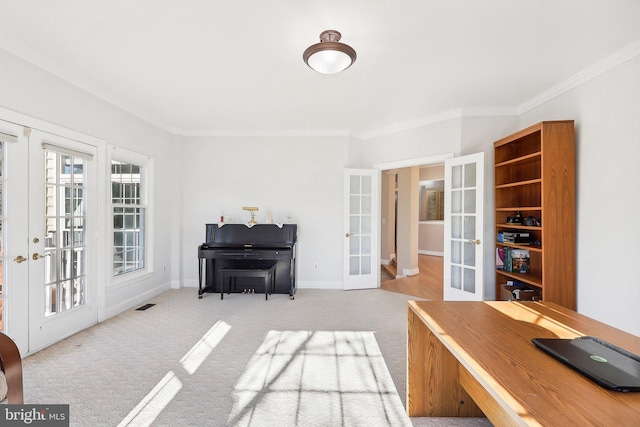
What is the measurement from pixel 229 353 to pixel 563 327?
96.5 inches

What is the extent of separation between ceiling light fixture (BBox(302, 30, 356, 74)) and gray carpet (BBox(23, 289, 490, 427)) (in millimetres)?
2539

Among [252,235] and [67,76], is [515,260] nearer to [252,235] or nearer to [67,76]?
[252,235]

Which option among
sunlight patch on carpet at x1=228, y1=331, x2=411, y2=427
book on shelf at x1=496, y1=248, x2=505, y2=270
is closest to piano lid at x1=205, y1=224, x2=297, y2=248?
sunlight patch on carpet at x1=228, y1=331, x2=411, y2=427

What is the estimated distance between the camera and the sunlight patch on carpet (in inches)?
71.3

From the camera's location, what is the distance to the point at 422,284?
5.33 metres

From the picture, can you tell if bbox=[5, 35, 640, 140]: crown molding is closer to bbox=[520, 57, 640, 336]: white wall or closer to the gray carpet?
bbox=[520, 57, 640, 336]: white wall

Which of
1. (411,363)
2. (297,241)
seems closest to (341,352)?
(411,363)

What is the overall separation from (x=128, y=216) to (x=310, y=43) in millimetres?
3316

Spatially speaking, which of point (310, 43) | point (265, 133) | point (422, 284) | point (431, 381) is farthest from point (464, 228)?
point (265, 133)

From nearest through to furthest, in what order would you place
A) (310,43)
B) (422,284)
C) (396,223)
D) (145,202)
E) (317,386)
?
(317,386) → (310,43) → (145,202) → (422,284) → (396,223)

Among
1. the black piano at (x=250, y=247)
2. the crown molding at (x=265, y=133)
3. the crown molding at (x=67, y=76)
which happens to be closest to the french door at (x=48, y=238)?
the crown molding at (x=67, y=76)

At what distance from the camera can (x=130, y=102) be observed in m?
3.69

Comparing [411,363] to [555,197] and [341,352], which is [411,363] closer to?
[341,352]

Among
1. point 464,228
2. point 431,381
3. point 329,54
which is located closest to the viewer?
point 431,381
